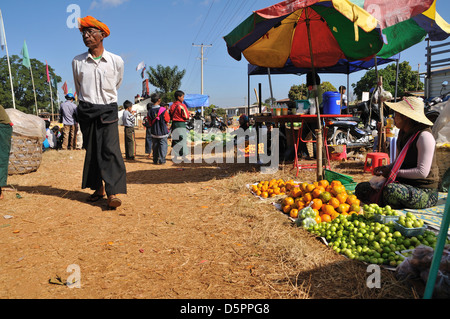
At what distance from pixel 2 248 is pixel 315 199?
11.3 ft

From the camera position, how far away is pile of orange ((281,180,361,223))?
3488 mm

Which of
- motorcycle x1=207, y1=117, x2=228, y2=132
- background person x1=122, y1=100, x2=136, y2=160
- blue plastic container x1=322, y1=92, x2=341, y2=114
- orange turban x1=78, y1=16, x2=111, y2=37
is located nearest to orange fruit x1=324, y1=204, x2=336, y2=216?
blue plastic container x1=322, y1=92, x2=341, y2=114

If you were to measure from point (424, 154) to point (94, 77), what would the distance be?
4.25m

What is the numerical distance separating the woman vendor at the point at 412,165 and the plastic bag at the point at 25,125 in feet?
23.6

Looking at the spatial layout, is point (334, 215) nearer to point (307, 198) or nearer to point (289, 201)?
point (307, 198)

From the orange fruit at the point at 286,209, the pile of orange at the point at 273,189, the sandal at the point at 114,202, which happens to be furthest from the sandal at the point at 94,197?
the orange fruit at the point at 286,209

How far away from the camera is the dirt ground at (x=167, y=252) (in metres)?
2.15

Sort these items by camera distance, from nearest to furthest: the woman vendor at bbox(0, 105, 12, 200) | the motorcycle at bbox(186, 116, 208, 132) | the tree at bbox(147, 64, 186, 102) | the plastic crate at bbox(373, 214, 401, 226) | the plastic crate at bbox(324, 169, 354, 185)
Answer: the plastic crate at bbox(373, 214, 401, 226), the plastic crate at bbox(324, 169, 354, 185), the woman vendor at bbox(0, 105, 12, 200), the motorcycle at bbox(186, 116, 208, 132), the tree at bbox(147, 64, 186, 102)

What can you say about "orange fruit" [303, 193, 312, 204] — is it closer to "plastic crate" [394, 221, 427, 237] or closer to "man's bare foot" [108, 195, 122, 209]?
"plastic crate" [394, 221, 427, 237]

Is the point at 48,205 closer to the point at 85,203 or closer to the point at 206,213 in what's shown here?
the point at 85,203

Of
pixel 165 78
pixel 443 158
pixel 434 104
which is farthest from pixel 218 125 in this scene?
pixel 165 78

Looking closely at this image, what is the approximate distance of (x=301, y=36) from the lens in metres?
6.29

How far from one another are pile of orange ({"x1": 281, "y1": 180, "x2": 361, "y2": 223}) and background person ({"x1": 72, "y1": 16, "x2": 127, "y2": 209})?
2.37 metres

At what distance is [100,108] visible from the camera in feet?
12.7
